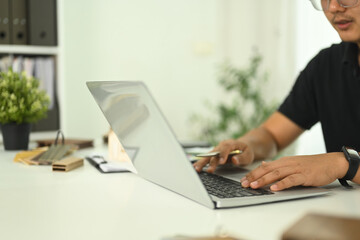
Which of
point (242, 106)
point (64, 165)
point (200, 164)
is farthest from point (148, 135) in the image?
point (242, 106)

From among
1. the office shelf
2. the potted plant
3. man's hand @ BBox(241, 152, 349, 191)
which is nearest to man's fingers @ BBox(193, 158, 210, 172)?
man's hand @ BBox(241, 152, 349, 191)

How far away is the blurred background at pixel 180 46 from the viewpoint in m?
3.47

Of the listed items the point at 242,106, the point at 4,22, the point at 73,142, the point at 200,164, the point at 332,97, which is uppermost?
the point at 4,22

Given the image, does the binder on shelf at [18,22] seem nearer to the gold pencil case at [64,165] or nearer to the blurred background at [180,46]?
the blurred background at [180,46]

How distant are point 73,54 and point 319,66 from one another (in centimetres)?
221

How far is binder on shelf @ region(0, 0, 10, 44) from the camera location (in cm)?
271

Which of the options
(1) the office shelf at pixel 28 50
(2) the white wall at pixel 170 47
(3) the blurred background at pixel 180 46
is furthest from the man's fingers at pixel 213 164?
(2) the white wall at pixel 170 47

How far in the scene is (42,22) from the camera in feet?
9.41

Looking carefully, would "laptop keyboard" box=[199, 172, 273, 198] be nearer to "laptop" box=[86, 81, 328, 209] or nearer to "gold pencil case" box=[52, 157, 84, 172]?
"laptop" box=[86, 81, 328, 209]

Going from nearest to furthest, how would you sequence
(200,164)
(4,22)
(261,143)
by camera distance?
(200,164) → (261,143) → (4,22)

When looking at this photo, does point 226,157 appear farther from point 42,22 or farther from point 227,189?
point 42,22

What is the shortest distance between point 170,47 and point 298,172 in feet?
9.87

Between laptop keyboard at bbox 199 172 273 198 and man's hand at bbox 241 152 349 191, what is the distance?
0.8 inches

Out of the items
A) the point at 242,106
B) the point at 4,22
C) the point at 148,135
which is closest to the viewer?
the point at 148,135
